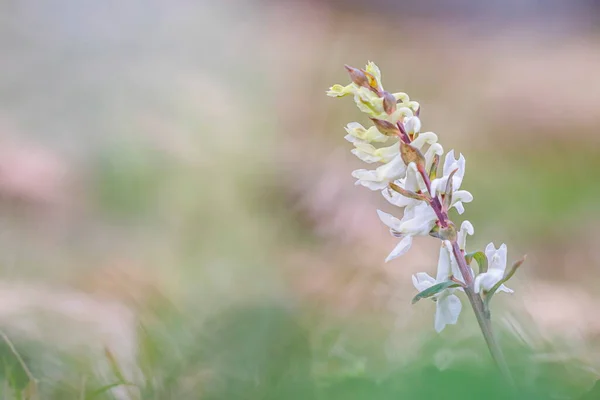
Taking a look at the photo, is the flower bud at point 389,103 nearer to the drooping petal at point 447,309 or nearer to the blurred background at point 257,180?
the drooping petal at point 447,309

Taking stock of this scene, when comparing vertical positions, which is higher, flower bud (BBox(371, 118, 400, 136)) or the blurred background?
the blurred background

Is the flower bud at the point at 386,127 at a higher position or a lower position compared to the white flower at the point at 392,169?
higher

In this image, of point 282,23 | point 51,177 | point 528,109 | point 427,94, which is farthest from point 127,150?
point 528,109

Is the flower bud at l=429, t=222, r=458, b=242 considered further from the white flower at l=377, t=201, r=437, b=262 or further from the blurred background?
the blurred background

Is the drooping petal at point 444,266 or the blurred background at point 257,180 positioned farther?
the blurred background at point 257,180

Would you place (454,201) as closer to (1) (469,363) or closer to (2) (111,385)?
(1) (469,363)

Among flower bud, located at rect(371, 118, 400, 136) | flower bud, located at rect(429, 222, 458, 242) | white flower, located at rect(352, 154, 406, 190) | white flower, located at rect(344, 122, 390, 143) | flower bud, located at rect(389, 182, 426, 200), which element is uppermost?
white flower, located at rect(344, 122, 390, 143)

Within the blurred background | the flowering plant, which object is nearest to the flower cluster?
the flowering plant

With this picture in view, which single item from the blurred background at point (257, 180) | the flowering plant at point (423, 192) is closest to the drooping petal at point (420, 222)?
the flowering plant at point (423, 192)
